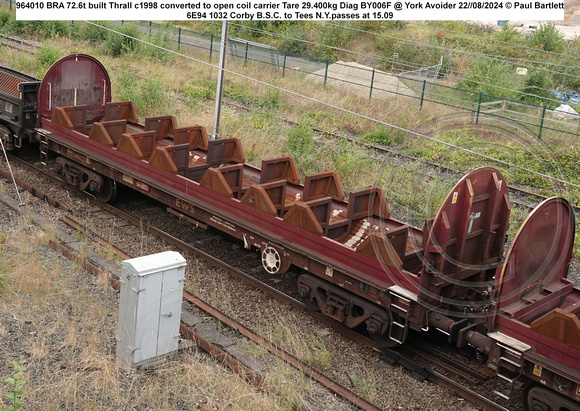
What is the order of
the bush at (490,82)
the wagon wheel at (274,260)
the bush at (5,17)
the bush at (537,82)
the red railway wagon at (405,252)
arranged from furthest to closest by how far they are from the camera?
the bush at (5,17) < the bush at (537,82) < the bush at (490,82) < the wagon wheel at (274,260) < the red railway wagon at (405,252)

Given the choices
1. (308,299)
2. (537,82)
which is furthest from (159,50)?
(308,299)

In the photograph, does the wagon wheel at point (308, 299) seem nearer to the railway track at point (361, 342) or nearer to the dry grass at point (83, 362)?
the railway track at point (361, 342)

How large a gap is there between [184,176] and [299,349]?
4.19 metres

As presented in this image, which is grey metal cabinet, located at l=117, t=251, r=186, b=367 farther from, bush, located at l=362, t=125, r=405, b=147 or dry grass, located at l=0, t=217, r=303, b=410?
bush, located at l=362, t=125, r=405, b=147

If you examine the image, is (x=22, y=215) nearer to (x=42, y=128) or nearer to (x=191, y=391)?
(x=42, y=128)

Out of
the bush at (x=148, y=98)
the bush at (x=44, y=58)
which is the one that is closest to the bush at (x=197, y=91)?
the bush at (x=148, y=98)

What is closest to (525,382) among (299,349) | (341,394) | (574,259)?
Result: (341,394)

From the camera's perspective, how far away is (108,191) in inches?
476

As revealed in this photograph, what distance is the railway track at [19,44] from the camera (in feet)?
81.0

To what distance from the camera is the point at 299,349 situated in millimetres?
7941

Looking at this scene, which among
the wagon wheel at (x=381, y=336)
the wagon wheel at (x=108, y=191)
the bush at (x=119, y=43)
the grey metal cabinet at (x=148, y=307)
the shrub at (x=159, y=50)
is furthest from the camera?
the bush at (x=119, y=43)

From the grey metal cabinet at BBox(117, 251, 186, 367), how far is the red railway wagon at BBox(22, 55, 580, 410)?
82.3 inches

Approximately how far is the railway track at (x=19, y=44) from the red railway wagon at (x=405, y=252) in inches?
607

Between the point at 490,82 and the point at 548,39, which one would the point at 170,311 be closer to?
the point at 490,82
